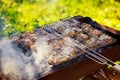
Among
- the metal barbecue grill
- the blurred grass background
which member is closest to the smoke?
the metal barbecue grill

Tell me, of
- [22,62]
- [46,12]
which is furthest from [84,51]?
[46,12]

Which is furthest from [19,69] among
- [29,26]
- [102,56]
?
[29,26]

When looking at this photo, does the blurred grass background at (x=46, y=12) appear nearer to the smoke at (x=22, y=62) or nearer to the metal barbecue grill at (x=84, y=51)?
the metal barbecue grill at (x=84, y=51)

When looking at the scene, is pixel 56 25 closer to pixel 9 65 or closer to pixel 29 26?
pixel 9 65

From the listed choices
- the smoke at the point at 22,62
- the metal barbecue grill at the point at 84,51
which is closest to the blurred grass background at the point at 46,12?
the metal barbecue grill at the point at 84,51

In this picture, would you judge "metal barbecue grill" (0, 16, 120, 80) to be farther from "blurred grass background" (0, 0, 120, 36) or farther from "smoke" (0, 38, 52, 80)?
"blurred grass background" (0, 0, 120, 36)

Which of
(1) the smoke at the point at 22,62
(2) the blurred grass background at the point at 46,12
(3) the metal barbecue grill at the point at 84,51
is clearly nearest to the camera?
(1) the smoke at the point at 22,62
